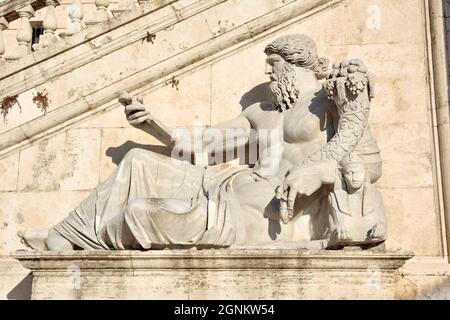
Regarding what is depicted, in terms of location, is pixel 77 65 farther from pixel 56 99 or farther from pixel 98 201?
pixel 98 201

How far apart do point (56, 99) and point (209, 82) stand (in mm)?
1517

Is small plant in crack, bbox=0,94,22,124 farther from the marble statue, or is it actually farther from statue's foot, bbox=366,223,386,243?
statue's foot, bbox=366,223,386,243

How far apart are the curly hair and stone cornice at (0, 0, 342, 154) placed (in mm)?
863

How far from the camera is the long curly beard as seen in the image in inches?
271

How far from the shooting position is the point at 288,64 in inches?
275

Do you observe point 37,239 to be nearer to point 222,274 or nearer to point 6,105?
point 222,274

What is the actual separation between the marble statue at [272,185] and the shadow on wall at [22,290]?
0.78 m


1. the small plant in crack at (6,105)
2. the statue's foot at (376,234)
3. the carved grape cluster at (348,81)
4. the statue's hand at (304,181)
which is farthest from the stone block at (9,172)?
the statue's foot at (376,234)

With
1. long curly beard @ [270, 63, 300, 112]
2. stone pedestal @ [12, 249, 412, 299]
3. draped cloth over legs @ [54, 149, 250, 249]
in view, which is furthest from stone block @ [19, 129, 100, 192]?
long curly beard @ [270, 63, 300, 112]

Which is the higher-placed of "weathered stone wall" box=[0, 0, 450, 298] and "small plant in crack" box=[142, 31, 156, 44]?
"small plant in crack" box=[142, 31, 156, 44]

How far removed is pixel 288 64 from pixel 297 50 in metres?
0.15

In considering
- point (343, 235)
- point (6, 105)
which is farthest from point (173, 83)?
point (343, 235)

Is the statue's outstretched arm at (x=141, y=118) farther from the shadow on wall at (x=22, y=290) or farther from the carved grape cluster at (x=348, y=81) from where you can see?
the shadow on wall at (x=22, y=290)
